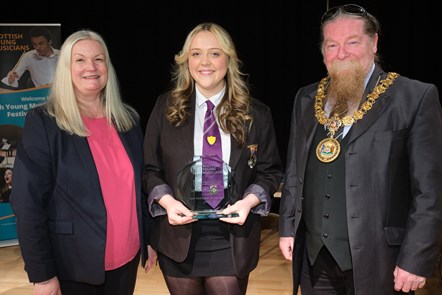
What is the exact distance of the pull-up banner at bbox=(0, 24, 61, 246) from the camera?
5.30 meters

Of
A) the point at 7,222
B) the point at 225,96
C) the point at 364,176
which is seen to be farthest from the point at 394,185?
the point at 7,222

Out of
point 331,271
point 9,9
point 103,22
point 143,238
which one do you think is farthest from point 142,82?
point 331,271

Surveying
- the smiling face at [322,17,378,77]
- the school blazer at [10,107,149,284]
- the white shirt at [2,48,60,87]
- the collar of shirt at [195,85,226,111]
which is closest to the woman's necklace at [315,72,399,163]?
the smiling face at [322,17,378,77]

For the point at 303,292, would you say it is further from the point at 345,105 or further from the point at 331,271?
the point at 345,105

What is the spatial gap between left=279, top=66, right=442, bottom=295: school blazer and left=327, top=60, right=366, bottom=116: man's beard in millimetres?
70

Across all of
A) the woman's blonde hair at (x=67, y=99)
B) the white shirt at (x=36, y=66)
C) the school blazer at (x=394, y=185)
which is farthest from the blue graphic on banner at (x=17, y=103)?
the school blazer at (x=394, y=185)

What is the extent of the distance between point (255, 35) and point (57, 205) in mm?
4206

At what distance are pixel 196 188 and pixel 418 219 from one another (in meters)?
0.93

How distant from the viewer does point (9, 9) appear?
20.1 ft

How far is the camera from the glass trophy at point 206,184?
7.28 ft

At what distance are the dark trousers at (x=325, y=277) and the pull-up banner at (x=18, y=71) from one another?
405 cm

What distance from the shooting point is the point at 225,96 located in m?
2.39

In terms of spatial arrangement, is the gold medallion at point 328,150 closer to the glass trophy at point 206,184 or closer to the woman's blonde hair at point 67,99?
the glass trophy at point 206,184

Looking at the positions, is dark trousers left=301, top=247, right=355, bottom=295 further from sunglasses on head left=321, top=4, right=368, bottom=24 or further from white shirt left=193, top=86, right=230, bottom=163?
sunglasses on head left=321, top=4, right=368, bottom=24
